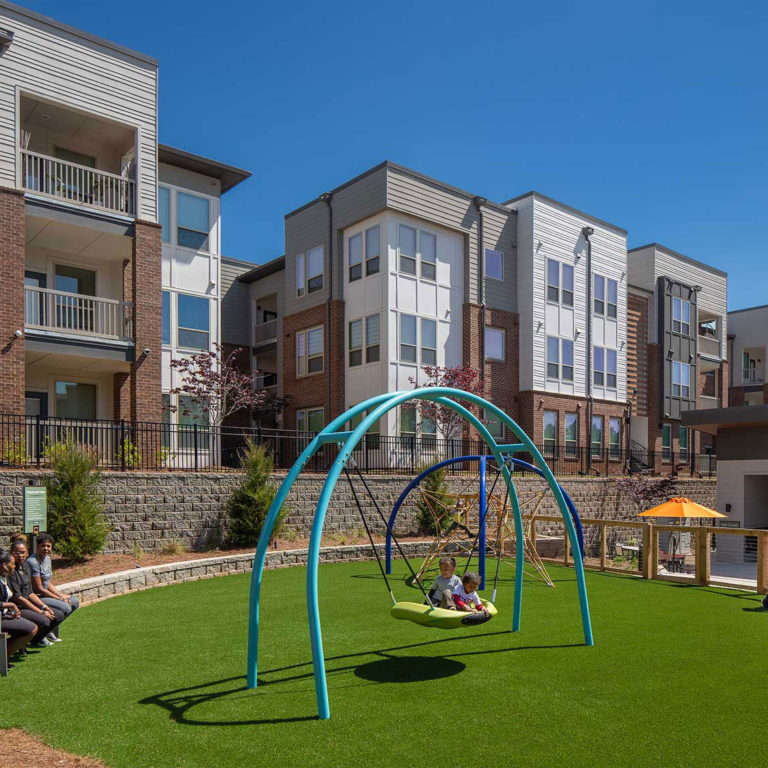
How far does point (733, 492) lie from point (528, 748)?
19656mm

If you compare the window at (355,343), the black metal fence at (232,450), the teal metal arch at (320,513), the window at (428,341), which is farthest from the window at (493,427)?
the teal metal arch at (320,513)

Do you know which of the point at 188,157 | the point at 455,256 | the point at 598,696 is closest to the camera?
the point at 598,696

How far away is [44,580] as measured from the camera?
9516 mm

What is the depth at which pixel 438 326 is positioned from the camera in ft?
95.9

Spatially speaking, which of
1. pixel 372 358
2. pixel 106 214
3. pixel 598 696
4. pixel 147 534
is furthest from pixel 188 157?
pixel 598 696

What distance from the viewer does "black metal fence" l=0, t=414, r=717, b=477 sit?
57.2ft

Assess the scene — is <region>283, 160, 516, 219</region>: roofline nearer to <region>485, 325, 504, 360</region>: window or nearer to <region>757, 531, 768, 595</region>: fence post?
<region>485, 325, 504, 360</region>: window

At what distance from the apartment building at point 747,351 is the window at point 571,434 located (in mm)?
19819

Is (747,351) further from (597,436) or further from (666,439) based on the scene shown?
(597,436)

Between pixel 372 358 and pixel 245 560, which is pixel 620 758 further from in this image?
pixel 372 358

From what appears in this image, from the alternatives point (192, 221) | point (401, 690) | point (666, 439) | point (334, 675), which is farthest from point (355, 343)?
point (401, 690)

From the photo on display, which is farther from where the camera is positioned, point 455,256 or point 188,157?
point 455,256

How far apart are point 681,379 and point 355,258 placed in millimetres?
21849

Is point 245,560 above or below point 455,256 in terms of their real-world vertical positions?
below
